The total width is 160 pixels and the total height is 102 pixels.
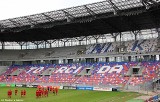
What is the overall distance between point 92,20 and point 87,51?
17.4 meters

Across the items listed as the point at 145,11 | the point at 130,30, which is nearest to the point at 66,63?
the point at 130,30

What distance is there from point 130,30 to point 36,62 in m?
29.3

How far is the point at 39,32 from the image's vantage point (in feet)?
230

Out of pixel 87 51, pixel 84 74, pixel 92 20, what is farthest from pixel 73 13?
pixel 87 51

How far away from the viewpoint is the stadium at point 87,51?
49850mm

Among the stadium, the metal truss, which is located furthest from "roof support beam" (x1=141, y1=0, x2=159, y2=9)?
the metal truss

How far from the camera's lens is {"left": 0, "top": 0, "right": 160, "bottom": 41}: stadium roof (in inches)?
1933

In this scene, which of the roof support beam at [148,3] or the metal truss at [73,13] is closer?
the roof support beam at [148,3]

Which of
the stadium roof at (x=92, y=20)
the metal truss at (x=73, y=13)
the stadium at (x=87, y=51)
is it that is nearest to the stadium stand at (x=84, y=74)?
the stadium at (x=87, y=51)

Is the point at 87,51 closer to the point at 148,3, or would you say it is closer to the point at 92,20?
the point at 92,20

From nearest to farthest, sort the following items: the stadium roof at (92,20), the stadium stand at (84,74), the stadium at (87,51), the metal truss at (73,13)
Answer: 1. the metal truss at (73,13)
2. the stadium roof at (92,20)
3. the stadium at (87,51)
4. the stadium stand at (84,74)

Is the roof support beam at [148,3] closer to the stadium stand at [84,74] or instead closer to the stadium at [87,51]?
the stadium at [87,51]

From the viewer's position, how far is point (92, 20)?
5466cm

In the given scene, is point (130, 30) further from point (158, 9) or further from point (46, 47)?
point (46, 47)
